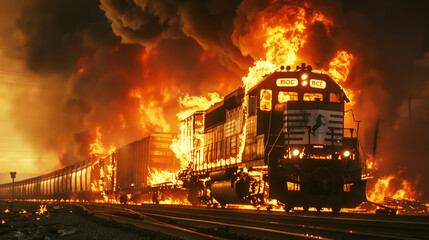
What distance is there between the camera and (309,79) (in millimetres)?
15266

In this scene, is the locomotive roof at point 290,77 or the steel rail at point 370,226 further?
the locomotive roof at point 290,77

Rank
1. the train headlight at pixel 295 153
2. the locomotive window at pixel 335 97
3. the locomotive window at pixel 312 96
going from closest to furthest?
the train headlight at pixel 295 153, the locomotive window at pixel 312 96, the locomotive window at pixel 335 97

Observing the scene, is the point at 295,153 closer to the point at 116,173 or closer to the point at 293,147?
the point at 293,147

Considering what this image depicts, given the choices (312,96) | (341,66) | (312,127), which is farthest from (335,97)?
(341,66)

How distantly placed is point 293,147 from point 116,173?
22.6m

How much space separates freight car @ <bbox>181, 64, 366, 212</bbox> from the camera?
552 inches

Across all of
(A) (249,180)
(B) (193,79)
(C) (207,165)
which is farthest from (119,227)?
(B) (193,79)

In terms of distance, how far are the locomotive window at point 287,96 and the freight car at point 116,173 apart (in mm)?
13134

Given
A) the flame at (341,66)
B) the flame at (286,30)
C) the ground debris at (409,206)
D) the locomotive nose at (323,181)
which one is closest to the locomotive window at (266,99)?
the locomotive nose at (323,181)

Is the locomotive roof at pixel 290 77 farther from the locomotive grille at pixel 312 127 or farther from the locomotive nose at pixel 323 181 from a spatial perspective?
the locomotive nose at pixel 323 181

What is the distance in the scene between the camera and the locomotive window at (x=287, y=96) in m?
15.4

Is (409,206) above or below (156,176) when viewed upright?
below

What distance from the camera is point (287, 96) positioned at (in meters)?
15.6

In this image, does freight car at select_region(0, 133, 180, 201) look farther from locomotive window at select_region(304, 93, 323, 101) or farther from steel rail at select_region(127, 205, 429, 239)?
steel rail at select_region(127, 205, 429, 239)
